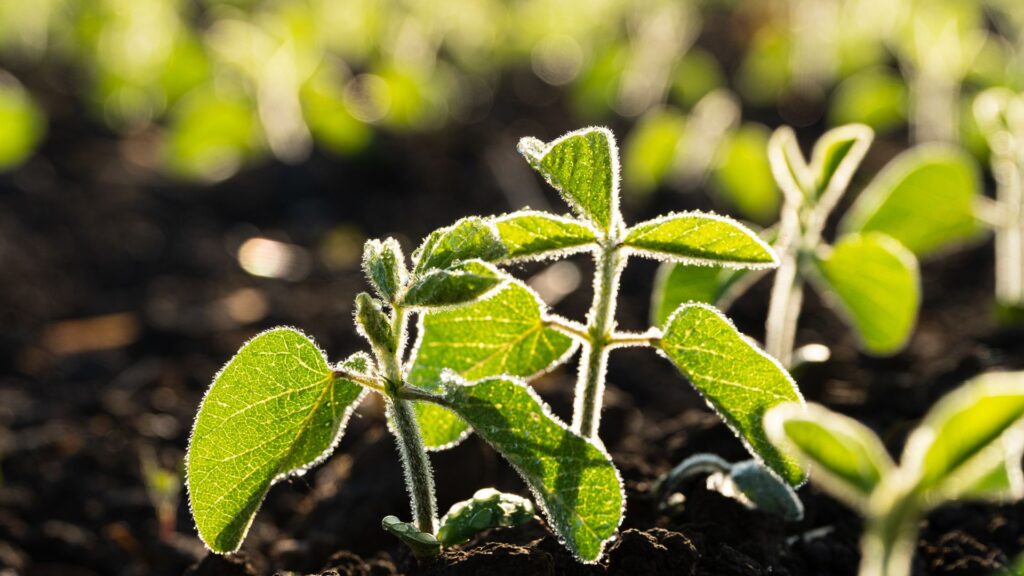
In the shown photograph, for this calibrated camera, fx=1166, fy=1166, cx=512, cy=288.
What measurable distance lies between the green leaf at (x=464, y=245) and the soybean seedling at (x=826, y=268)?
70cm

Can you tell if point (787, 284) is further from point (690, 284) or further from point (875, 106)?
point (875, 106)

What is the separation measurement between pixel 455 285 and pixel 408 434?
269 millimetres

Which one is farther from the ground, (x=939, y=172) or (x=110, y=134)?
(x=939, y=172)

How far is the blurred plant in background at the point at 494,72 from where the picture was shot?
4.82m

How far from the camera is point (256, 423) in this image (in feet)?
5.16

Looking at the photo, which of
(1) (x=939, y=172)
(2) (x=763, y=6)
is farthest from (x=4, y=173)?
(2) (x=763, y=6)

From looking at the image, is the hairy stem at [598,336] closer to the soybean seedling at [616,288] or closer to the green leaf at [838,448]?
→ the soybean seedling at [616,288]

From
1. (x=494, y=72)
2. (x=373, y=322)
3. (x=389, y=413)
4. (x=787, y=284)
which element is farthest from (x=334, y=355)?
(x=494, y=72)

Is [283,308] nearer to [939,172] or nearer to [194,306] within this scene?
[194,306]

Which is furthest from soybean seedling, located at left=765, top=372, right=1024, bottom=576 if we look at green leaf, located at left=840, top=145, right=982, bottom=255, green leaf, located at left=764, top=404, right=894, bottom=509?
green leaf, located at left=840, top=145, right=982, bottom=255

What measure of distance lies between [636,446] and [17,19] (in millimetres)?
6015

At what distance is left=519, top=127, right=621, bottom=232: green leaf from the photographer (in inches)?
62.0

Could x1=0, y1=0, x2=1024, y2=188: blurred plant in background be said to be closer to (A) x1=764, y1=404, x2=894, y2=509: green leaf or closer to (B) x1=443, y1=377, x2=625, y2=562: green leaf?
(B) x1=443, y1=377, x2=625, y2=562: green leaf

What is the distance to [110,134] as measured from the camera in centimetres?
641
